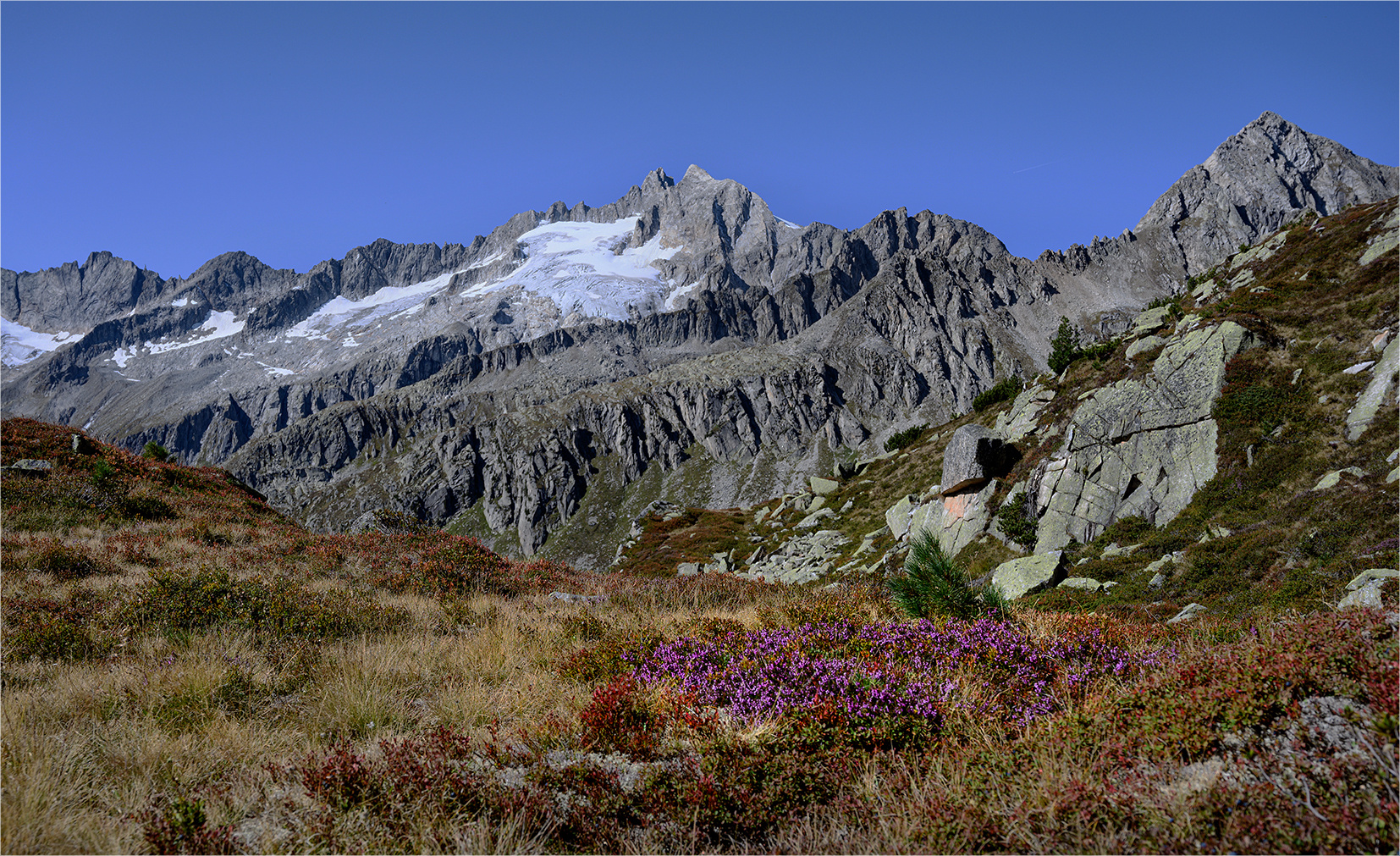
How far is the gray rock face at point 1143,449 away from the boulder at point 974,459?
470 cm

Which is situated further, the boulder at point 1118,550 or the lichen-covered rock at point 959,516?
the lichen-covered rock at point 959,516

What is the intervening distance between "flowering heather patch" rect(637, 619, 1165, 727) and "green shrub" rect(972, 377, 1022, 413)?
52169mm

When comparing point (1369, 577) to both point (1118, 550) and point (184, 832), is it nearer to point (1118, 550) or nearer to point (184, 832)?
point (1118, 550)

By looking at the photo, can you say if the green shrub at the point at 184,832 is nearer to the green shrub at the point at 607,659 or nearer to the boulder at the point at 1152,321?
the green shrub at the point at 607,659

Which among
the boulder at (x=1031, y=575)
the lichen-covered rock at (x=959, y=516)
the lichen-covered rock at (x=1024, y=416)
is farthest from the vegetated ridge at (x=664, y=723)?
the lichen-covered rock at (x=1024, y=416)

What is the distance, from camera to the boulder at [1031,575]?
19.8 m

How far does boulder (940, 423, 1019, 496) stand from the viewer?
32.8 meters

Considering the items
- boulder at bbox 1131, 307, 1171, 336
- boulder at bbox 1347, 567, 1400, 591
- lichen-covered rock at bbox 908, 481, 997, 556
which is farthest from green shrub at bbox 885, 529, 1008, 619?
boulder at bbox 1131, 307, 1171, 336

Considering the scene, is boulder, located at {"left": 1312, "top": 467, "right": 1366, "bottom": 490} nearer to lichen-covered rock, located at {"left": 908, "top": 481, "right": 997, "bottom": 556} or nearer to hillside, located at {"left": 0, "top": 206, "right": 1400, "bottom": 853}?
hillside, located at {"left": 0, "top": 206, "right": 1400, "bottom": 853}

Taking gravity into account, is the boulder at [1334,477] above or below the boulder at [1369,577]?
above

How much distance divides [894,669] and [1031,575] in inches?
716

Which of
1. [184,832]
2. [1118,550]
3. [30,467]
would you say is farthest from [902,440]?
[184,832]

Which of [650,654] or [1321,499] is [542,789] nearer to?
[650,654]

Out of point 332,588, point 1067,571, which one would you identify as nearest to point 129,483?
point 332,588
